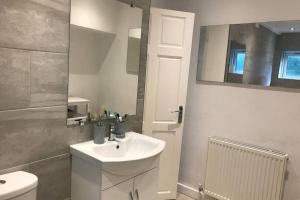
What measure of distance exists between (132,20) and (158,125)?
106cm

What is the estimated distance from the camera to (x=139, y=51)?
90.7 inches

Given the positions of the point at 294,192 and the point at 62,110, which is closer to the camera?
the point at 62,110

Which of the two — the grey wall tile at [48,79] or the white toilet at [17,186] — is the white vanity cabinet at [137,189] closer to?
the white toilet at [17,186]

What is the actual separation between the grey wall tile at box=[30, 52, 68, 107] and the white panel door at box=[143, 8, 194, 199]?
3.03 feet

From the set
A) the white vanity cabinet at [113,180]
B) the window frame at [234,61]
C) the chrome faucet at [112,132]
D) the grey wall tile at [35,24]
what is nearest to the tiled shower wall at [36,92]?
the grey wall tile at [35,24]

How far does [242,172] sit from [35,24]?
2.13 metres

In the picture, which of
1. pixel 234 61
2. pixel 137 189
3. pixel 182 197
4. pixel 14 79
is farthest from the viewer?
pixel 182 197

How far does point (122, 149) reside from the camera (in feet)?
6.59

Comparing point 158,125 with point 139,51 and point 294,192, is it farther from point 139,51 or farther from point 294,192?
point 294,192

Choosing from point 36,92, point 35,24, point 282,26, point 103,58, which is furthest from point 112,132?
point 282,26

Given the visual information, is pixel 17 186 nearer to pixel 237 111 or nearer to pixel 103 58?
pixel 103 58

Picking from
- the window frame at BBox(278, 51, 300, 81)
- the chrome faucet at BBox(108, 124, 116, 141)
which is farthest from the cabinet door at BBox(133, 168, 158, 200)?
the window frame at BBox(278, 51, 300, 81)

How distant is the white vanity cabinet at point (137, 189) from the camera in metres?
1.65

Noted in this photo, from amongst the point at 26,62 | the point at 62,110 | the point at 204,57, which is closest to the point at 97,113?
the point at 62,110
